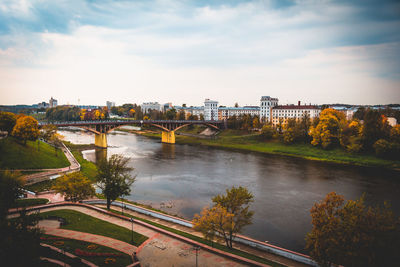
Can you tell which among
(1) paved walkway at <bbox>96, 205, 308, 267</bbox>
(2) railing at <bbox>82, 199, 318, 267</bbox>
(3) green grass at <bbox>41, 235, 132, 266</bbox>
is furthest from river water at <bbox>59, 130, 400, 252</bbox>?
(3) green grass at <bbox>41, 235, 132, 266</bbox>

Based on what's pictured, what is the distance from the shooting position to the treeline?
5187cm

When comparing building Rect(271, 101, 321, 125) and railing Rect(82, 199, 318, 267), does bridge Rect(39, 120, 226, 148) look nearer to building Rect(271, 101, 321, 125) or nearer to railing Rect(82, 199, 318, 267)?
building Rect(271, 101, 321, 125)

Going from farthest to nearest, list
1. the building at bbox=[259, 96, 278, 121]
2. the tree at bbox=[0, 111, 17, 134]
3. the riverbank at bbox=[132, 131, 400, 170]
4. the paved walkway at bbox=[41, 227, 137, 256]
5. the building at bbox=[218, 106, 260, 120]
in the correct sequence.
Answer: the building at bbox=[218, 106, 260, 120]
the building at bbox=[259, 96, 278, 121]
the riverbank at bbox=[132, 131, 400, 170]
the tree at bbox=[0, 111, 17, 134]
the paved walkway at bbox=[41, 227, 137, 256]

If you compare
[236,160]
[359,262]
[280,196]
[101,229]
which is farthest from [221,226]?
[236,160]

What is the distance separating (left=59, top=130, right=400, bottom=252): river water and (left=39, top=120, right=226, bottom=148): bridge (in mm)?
8655

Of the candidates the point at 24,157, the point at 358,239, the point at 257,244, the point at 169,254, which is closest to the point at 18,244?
the point at 169,254

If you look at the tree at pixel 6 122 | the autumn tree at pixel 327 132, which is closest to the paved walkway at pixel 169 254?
the tree at pixel 6 122

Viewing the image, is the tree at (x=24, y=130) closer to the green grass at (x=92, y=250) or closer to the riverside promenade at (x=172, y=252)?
the riverside promenade at (x=172, y=252)

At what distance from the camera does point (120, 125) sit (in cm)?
7425

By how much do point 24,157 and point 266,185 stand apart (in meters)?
34.8

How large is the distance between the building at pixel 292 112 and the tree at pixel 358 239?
92.2 meters

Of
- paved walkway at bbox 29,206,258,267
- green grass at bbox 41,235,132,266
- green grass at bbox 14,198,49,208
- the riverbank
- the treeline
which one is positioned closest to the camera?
green grass at bbox 41,235,132,266

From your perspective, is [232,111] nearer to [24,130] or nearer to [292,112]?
[292,112]

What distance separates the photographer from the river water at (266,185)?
25000 mm
